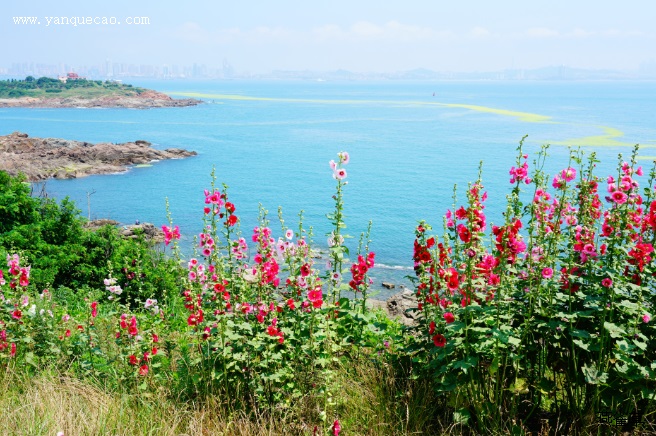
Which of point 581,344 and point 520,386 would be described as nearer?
point 581,344

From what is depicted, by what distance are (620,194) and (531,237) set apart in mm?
714

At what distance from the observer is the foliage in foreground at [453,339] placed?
3.85 metres

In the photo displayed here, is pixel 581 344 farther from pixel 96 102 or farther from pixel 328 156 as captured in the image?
pixel 96 102

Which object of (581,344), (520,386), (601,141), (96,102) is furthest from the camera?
(96,102)

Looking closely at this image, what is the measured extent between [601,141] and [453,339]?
60.2 m

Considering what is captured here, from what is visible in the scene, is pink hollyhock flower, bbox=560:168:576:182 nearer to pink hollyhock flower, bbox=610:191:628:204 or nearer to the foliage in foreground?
the foliage in foreground

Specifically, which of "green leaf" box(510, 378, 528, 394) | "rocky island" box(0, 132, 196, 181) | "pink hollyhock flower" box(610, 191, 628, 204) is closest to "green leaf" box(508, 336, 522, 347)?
"green leaf" box(510, 378, 528, 394)

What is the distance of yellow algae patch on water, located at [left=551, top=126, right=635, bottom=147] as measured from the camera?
179ft

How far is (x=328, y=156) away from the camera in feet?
175

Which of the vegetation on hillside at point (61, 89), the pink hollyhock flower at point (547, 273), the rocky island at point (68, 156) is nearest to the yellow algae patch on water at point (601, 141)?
the rocky island at point (68, 156)

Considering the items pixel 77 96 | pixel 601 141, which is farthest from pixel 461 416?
pixel 77 96

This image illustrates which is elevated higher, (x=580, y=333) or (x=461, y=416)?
(x=580, y=333)

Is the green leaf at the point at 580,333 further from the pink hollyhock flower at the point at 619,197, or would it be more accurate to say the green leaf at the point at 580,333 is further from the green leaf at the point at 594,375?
the pink hollyhock flower at the point at 619,197

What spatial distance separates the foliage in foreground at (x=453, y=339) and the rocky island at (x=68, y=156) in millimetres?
39617
